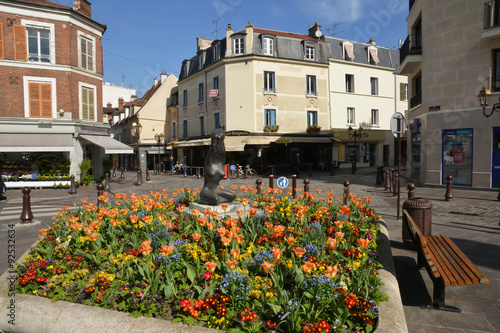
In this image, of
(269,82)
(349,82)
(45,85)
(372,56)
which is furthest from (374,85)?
(45,85)

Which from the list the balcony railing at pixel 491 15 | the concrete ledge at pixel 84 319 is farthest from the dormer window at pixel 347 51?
the concrete ledge at pixel 84 319

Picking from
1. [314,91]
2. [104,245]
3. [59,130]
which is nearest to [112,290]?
[104,245]

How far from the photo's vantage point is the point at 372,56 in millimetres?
31078

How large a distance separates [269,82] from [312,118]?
198 inches

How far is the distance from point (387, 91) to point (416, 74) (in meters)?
13.9

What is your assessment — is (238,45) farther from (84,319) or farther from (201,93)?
(84,319)

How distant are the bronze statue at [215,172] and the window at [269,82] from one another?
67.7ft

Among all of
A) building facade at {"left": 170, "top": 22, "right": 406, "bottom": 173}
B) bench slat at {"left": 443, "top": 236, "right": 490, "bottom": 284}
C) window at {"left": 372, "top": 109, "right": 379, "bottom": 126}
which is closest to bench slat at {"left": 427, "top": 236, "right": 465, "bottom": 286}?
bench slat at {"left": 443, "top": 236, "right": 490, "bottom": 284}

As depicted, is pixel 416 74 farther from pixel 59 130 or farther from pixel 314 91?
pixel 59 130

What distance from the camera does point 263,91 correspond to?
2652 cm

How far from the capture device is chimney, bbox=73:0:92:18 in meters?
18.9

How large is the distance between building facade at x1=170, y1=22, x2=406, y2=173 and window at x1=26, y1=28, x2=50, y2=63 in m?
12.4

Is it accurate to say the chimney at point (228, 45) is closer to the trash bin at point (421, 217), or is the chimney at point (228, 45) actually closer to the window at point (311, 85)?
the window at point (311, 85)

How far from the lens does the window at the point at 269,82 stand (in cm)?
2672
